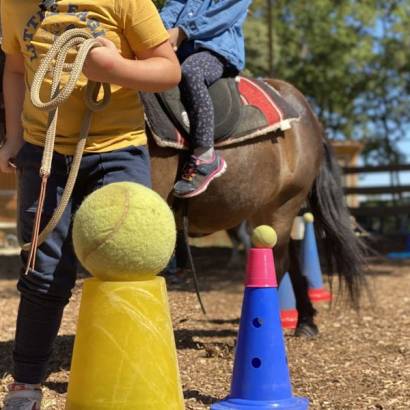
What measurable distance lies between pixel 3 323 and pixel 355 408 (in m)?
3.05

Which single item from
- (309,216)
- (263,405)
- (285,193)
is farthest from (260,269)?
(309,216)

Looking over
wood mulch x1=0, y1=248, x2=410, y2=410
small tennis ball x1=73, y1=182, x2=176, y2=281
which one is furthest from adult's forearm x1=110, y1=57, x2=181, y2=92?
wood mulch x1=0, y1=248, x2=410, y2=410

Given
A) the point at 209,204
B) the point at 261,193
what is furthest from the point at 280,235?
the point at 209,204

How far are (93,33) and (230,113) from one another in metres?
1.53

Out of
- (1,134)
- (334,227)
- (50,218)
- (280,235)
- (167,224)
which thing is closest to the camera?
(167,224)

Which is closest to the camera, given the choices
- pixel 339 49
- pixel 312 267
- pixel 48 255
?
pixel 48 255

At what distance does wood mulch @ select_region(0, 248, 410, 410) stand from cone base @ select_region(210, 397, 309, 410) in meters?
0.31

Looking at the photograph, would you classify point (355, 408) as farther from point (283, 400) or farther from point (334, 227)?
point (334, 227)

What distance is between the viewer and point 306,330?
4719mm

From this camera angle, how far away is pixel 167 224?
2.05 m

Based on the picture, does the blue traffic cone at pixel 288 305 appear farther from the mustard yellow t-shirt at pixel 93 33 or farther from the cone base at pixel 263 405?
the mustard yellow t-shirt at pixel 93 33

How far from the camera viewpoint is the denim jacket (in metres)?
3.69

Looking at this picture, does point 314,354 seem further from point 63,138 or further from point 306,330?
point 63,138

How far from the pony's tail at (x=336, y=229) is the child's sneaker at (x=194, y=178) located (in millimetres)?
1491
